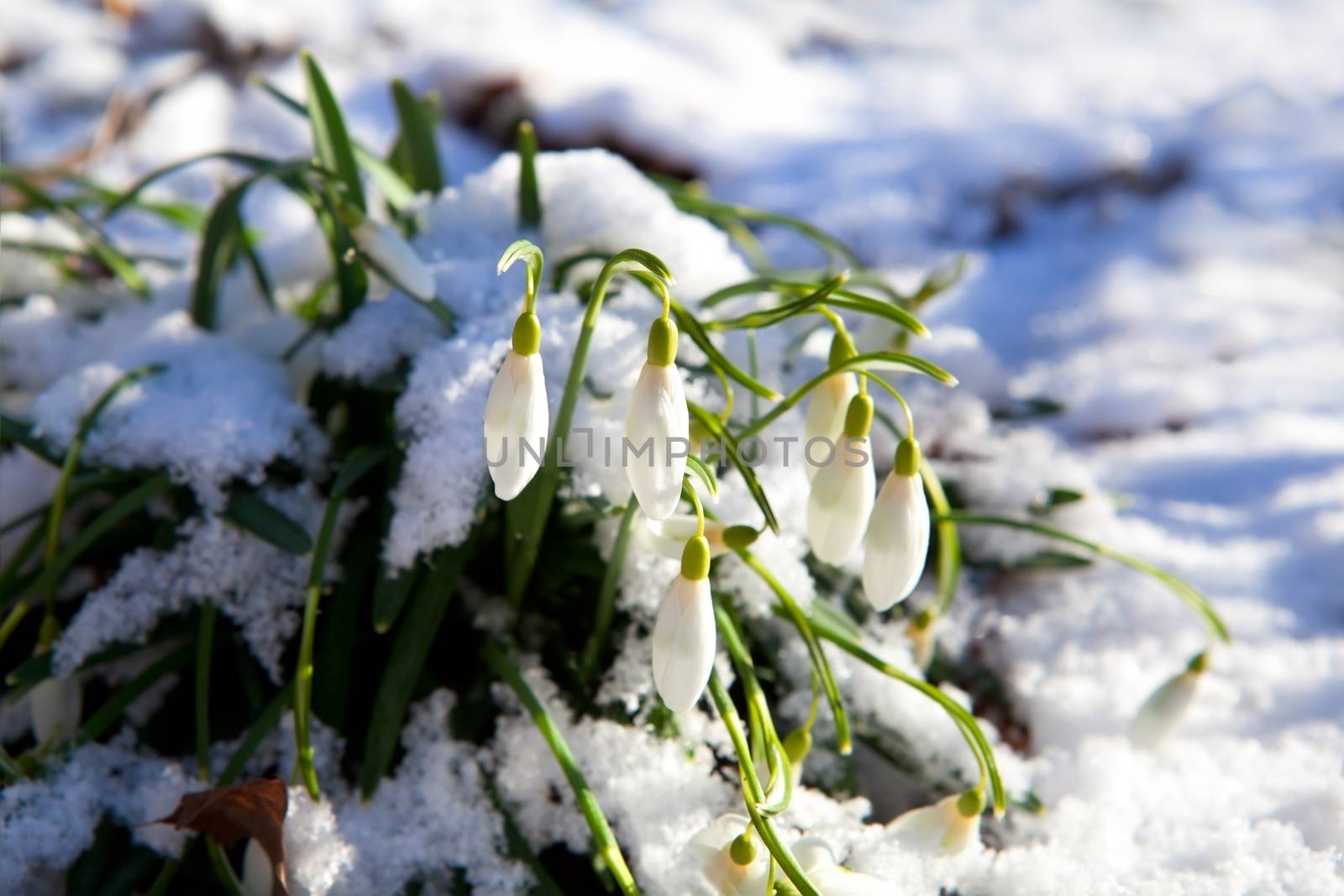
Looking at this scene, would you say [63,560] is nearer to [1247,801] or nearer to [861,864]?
[861,864]

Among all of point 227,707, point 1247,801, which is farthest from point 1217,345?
point 227,707

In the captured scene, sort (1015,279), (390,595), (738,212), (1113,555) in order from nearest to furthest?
1. (390,595)
2. (1113,555)
3. (738,212)
4. (1015,279)

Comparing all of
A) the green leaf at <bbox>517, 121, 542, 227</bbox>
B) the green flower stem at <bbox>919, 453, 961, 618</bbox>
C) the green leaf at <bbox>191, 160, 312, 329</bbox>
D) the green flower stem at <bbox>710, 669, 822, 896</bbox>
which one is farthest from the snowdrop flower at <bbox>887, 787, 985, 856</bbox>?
the green leaf at <bbox>191, 160, 312, 329</bbox>

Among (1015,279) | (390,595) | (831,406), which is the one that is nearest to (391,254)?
(390,595)

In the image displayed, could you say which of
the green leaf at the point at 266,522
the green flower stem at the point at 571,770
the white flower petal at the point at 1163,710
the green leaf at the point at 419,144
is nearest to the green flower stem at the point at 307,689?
the green leaf at the point at 266,522

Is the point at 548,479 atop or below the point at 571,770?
atop

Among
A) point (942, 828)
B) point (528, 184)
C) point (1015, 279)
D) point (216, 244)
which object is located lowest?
point (1015, 279)

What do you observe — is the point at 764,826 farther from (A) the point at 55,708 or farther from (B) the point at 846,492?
(A) the point at 55,708

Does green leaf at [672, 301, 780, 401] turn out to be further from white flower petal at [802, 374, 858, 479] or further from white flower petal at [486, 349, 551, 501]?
white flower petal at [486, 349, 551, 501]
